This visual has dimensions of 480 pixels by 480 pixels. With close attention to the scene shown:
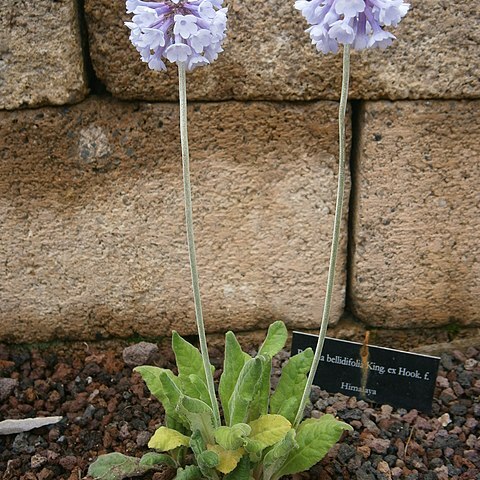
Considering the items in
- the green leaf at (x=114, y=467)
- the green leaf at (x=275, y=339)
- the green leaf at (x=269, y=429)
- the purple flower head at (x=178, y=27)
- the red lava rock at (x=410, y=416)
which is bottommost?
the green leaf at (x=114, y=467)

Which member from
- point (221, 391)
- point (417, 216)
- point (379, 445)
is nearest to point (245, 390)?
point (221, 391)

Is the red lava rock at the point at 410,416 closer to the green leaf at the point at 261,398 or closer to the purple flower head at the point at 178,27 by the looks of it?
the green leaf at the point at 261,398

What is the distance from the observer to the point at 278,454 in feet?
5.17

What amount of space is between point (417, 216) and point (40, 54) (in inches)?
43.0

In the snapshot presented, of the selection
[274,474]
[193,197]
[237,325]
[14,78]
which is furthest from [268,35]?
[274,474]

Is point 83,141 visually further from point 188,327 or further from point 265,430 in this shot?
point 265,430

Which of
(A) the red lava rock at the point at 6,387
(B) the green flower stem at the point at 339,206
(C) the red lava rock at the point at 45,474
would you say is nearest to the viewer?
(B) the green flower stem at the point at 339,206

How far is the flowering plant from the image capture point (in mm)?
1199

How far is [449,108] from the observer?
194cm

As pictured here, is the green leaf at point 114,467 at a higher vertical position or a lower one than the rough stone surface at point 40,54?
lower

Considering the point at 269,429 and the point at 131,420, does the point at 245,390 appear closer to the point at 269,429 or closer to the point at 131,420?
the point at 269,429

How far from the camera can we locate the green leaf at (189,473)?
5.36 feet

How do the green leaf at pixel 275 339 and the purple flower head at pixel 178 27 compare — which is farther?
the green leaf at pixel 275 339

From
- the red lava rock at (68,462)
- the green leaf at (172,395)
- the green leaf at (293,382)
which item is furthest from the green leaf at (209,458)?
the red lava rock at (68,462)
